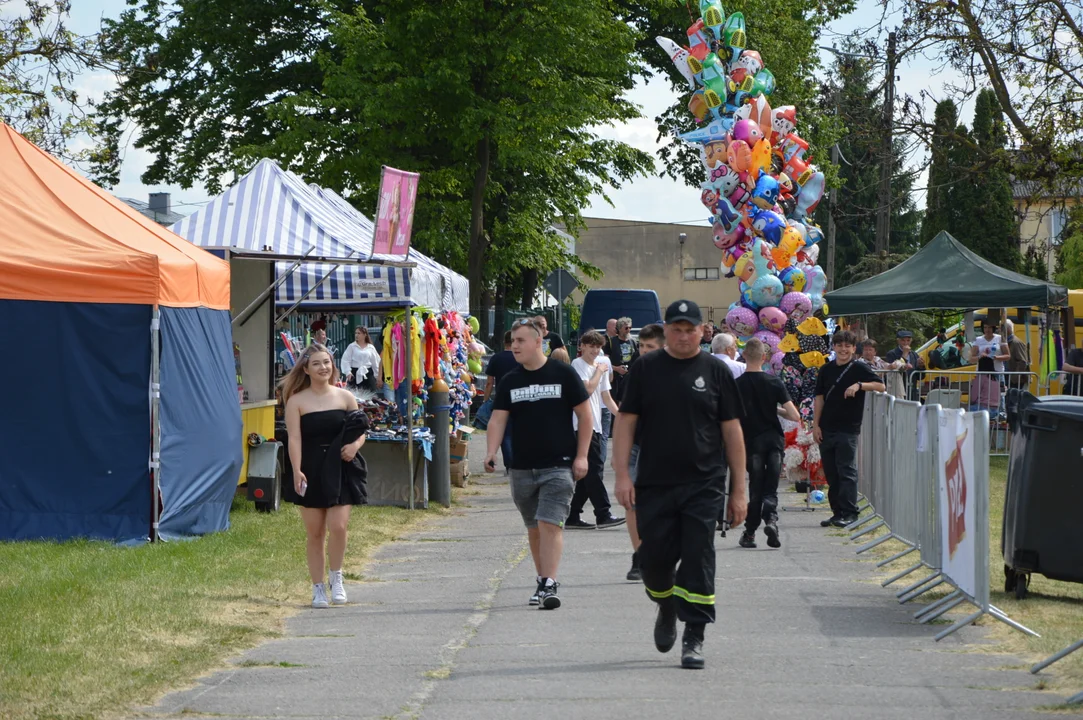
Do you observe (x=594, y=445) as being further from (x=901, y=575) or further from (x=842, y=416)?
(x=901, y=575)

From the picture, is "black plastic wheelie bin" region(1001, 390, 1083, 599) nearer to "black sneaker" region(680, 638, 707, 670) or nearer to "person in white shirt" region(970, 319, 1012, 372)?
"black sneaker" region(680, 638, 707, 670)

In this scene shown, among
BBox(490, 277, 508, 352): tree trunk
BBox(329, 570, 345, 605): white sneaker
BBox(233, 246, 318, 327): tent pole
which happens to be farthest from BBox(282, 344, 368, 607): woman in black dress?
BBox(490, 277, 508, 352): tree trunk

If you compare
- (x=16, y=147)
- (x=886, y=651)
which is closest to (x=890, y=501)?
(x=886, y=651)

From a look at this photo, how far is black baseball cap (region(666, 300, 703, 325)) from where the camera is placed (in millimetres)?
7418

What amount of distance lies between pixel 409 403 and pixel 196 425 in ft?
10.7

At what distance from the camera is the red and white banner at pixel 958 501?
8234mm

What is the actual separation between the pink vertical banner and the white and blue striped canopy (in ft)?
0.74

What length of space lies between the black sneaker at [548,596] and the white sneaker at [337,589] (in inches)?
54.8

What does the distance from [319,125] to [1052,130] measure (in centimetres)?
1503

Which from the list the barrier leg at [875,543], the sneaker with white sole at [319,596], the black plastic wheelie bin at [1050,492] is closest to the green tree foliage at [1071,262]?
the barrier leg at [875,543]

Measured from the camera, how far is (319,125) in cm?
2983

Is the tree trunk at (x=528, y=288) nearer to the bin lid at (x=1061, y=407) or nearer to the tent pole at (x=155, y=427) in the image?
the tent pole at (x=155, y=427)

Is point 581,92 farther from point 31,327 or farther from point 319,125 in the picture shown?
point 31,327

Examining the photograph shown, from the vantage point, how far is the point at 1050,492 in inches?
339
